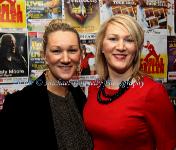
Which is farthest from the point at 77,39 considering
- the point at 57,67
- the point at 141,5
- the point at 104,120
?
the point at 141,5

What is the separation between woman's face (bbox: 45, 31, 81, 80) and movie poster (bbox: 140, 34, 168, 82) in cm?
71

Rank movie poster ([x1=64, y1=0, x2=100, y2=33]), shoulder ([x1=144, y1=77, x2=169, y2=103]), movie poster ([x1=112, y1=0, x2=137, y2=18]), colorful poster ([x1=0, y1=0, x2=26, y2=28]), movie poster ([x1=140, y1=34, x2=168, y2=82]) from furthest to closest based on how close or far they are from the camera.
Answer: movie poster ([x1=140, y1=34, x2=168, y2=82]) → movie poster ([x1=112, y1=0, x2=137, y2=18]) → movie poster ([x1=64, y1=0, x2=100, y2=33]) → colorful poster ([x1=0, y1=0, x2=26, y2=28]) → shoulder ([x1=144, y1=77, x2=169, y2=103])

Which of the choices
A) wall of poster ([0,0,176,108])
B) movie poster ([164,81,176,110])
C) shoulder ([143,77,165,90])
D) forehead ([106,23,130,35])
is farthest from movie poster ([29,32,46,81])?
movie poster ([164,81,176,110])

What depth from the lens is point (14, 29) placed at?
5.39 feet

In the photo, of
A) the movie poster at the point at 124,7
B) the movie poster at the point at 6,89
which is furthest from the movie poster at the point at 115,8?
the movie poster at the point at 6,89

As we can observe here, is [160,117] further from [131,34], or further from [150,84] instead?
[131,34]

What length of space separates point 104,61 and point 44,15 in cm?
44

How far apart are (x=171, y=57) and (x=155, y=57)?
0.39 ft

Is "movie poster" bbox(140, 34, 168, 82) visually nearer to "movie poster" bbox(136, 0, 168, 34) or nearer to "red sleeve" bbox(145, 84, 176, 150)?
"movie poster" bbox(136, 0, 168, 34)

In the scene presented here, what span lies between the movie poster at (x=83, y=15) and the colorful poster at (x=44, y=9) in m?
0.05

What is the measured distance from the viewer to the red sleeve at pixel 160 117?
1.26 meters

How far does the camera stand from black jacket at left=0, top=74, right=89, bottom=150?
1.26 m

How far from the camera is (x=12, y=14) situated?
5.38ft

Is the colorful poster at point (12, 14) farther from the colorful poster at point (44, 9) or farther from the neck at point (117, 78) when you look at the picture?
the neck at point (117, 78)
